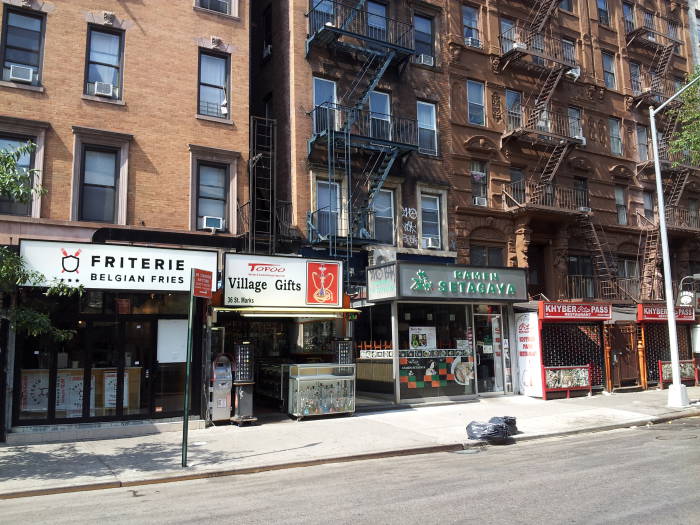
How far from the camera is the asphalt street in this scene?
259 inches

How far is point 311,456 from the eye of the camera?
10.4 metres

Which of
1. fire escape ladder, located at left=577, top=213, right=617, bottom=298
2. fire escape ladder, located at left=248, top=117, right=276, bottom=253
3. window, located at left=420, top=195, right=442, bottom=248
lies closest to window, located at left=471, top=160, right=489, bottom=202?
window, located at left=420, top=195, right=442, bottom=248

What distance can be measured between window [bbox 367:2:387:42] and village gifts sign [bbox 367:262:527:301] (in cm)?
957

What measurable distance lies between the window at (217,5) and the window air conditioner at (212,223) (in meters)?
6.66

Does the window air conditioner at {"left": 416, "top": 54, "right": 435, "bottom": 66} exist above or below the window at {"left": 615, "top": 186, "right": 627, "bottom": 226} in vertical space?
above

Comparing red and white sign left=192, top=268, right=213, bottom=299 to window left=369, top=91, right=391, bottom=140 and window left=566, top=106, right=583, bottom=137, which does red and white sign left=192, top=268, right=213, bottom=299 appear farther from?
window left=566, top=106, right=583, bottom=137

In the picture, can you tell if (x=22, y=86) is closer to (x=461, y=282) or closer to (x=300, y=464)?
(x=300, y=464)

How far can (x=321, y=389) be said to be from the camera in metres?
14.5

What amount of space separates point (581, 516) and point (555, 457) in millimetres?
4034

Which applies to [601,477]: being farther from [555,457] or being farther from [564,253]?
[564,253]

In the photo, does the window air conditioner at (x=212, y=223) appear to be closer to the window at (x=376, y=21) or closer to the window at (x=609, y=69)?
the window at (x=376, y=21)

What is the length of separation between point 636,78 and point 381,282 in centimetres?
2125

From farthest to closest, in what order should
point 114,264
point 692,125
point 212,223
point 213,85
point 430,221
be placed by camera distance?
point 692,125
point 430,221
point 213,85
point 212,223
point 114,264

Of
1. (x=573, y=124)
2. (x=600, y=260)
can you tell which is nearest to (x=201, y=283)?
(x=600, y=260)
